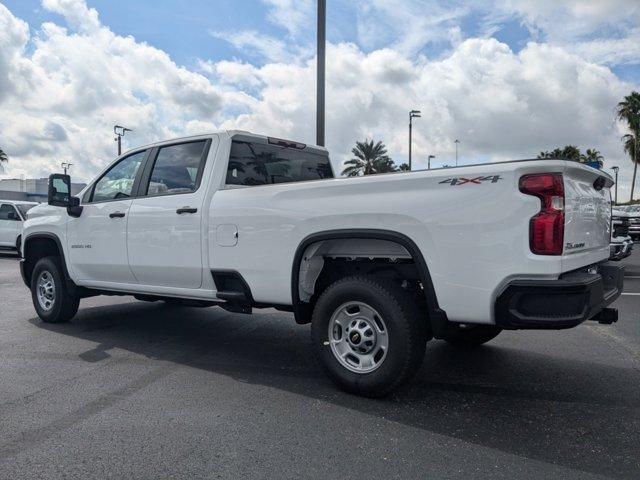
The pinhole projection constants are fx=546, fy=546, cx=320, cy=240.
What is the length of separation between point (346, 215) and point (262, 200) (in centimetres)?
83

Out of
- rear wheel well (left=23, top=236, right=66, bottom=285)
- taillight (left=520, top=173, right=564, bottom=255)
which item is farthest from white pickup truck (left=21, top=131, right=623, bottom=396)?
rear wheel well (left=23, top=236, right=66, bottom=285)

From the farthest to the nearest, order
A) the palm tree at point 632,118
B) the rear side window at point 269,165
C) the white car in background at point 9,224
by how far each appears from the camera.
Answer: the palm tree at point 632,118
the white car in background at point 9,224
the rear side window at point 269,165

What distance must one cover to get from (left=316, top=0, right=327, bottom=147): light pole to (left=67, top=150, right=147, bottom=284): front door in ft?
15.8

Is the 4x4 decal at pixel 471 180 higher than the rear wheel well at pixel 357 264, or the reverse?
the 4x4 decal at pixel 471 180

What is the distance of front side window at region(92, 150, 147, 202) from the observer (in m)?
5.71

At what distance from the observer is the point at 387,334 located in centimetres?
377

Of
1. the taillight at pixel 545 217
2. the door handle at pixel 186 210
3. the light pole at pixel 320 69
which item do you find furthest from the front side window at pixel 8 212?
the taillight at pixel 545 217

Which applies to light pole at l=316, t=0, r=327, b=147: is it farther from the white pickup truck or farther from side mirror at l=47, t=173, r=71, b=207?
side mirror at l=47, t=173, r=71, b=207

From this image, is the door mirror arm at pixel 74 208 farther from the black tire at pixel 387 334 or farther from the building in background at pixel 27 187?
the building in background at pixel 27 187

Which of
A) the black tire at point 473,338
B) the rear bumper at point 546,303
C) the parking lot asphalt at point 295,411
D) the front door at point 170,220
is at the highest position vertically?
the front door at point 170,220

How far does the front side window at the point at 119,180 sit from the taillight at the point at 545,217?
3999mm

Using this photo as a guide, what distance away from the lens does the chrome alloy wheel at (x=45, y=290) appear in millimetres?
6564

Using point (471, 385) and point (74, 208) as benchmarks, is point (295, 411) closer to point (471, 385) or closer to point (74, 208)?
point (471, 385)

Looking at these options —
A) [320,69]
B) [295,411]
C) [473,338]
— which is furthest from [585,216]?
[320,69]
